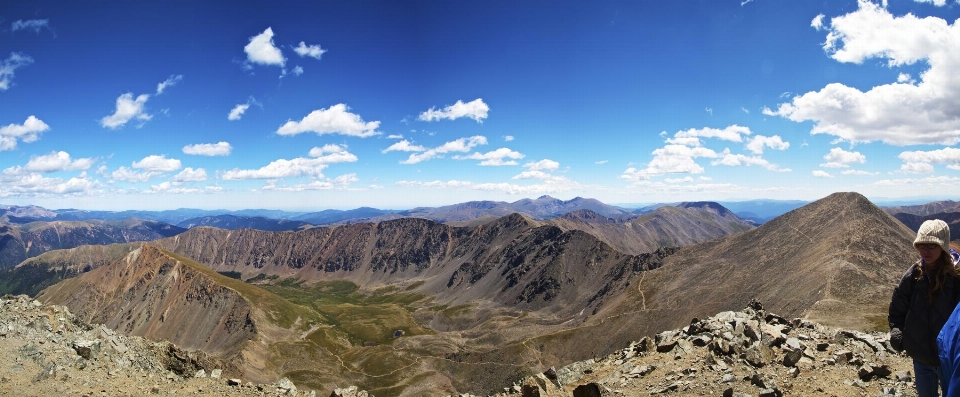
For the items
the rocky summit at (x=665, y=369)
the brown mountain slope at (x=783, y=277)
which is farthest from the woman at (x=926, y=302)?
the brown mountain slope at (x=783, y=277)

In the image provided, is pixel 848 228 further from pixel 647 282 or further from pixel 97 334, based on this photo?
pixel 97 334

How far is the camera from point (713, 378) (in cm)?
2095

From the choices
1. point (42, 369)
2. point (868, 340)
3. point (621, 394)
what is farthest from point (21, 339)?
point (868, 340)

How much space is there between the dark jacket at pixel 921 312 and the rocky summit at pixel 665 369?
781 centimetres

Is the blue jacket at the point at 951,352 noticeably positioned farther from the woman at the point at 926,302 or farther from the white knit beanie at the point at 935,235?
the white knit beanie at the point at 935,235

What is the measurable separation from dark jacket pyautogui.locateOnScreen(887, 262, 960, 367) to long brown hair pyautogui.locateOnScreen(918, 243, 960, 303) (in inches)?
4.0

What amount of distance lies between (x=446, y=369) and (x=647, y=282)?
84572 mm

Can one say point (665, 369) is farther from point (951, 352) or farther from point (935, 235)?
point (951, 352)

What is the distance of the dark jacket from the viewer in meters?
10.5

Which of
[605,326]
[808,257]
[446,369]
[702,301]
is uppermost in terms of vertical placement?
[808,257]

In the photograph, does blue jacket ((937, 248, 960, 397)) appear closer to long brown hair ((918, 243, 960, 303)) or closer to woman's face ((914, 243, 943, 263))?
woman's face ((914, 243, 943, 263))

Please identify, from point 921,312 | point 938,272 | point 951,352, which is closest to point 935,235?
point 938,272

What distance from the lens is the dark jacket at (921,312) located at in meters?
10.5

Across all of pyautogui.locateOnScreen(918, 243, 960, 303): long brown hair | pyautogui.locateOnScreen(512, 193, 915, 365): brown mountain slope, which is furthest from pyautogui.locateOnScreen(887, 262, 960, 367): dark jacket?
pyautogui.locateOnScreen(512, 193, 915, 365): brown mountain slope
